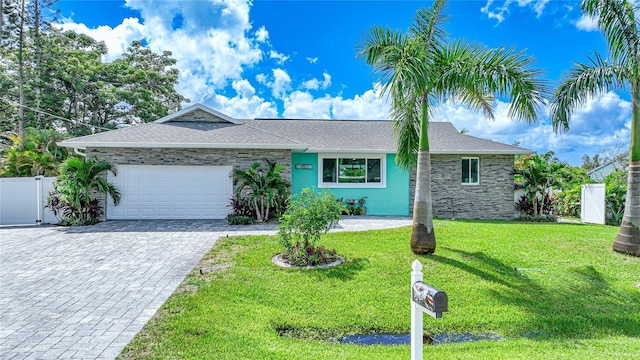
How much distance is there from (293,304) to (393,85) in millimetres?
4373

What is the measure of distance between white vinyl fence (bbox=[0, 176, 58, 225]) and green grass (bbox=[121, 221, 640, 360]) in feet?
27.6

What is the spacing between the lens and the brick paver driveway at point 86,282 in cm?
374

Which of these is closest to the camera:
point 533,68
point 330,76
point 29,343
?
point 29,343

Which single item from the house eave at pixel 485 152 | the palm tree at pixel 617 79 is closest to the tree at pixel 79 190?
the house eave at pixel 485 152

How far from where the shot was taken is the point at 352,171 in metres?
14.4

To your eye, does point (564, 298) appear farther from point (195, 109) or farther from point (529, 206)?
point (195, 109)

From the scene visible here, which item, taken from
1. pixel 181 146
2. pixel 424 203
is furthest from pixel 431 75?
pixel 181 146

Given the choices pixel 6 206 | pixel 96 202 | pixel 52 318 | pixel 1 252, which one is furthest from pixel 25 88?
pixel 52 318

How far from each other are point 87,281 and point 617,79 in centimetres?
1204

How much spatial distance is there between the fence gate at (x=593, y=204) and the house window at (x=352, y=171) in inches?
344

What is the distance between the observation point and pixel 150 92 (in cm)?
2612

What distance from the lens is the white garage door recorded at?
1227cm

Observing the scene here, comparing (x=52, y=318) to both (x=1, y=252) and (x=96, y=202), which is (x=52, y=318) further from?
(x=96, y=202)

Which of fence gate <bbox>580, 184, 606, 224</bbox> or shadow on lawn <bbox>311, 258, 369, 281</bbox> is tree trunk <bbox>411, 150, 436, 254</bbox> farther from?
fence gate <bbox>580, 184, 606, 224</bbox>
